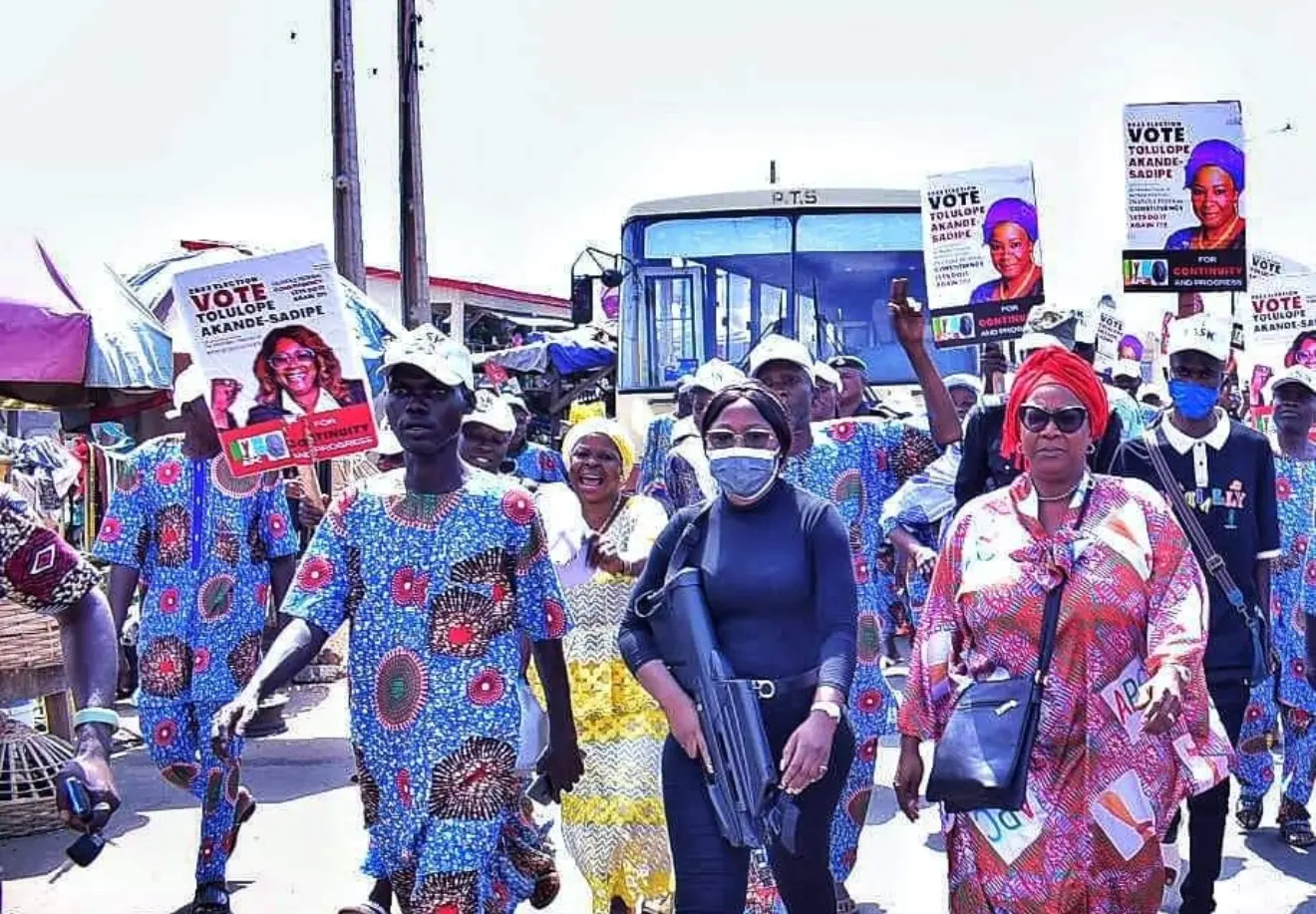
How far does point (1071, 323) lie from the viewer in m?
8.52

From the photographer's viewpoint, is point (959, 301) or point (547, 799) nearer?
point (547, 799)

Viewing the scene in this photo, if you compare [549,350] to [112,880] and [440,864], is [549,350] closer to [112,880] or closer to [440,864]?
[112,880]

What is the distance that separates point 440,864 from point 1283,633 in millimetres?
4699

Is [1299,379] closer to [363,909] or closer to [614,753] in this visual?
[614,753]

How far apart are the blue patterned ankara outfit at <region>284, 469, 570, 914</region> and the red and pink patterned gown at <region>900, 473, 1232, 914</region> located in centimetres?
124

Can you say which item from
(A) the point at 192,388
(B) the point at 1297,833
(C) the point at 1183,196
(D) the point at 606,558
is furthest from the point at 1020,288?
(A) the point at 192,388

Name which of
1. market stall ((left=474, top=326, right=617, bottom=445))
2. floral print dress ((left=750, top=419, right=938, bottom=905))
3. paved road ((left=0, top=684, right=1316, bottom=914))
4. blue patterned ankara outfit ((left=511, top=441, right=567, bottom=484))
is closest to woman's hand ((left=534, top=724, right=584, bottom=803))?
floral print dress ((left=750, top=419, right=938, bottom=905))

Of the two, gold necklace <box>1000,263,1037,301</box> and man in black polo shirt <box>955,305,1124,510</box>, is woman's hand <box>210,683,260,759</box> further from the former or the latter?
gold necklace <box>1000,263,1037,301</box>

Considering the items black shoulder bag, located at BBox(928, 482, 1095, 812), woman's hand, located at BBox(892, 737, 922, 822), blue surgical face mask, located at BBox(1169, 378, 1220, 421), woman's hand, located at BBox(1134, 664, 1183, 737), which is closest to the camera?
woman's hand, located at BBox(1134, 664, 1183, 737)

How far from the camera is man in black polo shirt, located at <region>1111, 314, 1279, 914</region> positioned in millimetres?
5734

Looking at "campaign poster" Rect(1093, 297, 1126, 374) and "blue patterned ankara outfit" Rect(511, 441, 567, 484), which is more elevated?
"campaign poster" Rect(1093, 297, 1126, 374)

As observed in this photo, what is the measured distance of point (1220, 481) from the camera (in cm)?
582

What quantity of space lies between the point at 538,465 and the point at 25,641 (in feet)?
7.84

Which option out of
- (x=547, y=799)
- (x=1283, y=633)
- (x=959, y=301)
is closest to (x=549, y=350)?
(x=959, y=301)
